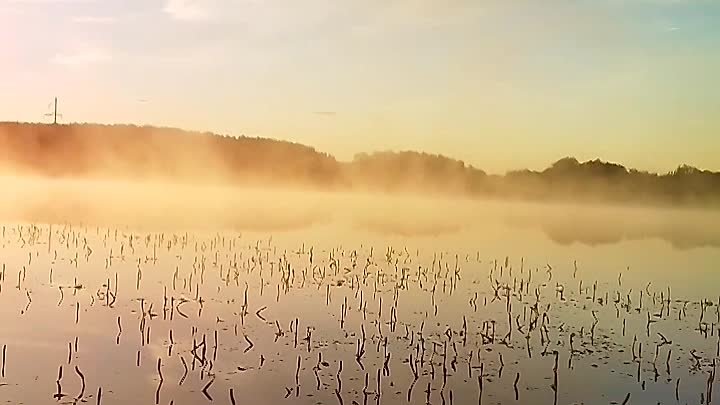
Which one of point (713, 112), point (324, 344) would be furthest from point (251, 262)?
point (713, 112)

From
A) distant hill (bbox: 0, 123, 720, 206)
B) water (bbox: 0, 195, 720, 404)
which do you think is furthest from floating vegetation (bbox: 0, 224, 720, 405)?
distant hill (bbox: 0, 123, 720, 206)

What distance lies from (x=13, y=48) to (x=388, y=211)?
0.95 meters

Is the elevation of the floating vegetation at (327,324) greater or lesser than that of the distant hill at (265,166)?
lesser

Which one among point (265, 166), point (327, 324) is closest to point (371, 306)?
point (327, 324)

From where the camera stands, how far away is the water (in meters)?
1.51

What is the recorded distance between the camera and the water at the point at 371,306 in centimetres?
151

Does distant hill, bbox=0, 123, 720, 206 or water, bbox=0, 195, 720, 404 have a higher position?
distant hill, bbox=0, 123, 720, 206

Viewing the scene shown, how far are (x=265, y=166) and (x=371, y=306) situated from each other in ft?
1.38

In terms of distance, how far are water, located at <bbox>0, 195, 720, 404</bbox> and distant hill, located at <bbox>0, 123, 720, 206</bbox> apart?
49mm

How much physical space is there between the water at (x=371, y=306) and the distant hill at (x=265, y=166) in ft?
0.16

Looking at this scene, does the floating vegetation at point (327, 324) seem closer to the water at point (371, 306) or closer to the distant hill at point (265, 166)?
the water at point (371, 306)

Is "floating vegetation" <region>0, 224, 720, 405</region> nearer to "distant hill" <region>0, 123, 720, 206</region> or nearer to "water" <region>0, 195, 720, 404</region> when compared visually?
"water" <region>0, 195, 720, 404</region>

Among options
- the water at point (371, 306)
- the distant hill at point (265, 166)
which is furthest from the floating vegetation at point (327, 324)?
the distant hill at point (265, 166)

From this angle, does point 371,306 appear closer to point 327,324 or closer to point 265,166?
point 327,324
